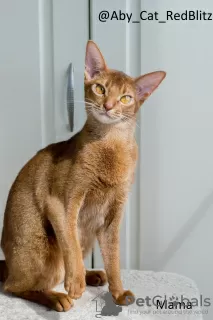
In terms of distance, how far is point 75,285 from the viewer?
992 mm

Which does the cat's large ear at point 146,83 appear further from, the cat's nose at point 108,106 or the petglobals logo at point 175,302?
the petglobals logo at point 175,302

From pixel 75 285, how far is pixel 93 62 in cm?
51

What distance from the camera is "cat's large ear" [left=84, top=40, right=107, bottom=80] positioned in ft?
3.45

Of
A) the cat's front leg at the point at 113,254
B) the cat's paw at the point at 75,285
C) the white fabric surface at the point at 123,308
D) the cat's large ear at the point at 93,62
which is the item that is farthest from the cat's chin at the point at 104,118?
the white fabric surface at the point at 123,308

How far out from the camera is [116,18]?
1.55 m

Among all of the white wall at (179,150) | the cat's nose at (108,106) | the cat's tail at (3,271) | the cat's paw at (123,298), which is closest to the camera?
the cat's nose at (108,106)

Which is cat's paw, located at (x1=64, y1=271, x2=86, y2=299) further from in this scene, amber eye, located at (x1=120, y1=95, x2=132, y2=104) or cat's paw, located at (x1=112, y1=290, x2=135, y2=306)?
amber eye, located at (x1=120, y1=95, x2=132, y2=104)

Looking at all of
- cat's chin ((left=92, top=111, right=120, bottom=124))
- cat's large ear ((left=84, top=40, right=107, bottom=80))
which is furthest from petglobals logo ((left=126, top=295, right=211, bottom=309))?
cat's large ear ((left=84, top=40, right=107, bottom=80))

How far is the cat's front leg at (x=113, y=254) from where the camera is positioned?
3.65ft

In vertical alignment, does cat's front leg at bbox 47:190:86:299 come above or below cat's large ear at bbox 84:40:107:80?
below

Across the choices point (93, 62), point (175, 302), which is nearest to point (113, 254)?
point (175, 302)

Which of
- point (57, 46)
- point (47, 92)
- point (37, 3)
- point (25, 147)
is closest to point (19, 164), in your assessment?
point (25, 147)

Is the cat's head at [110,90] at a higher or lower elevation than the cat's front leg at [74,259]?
higher

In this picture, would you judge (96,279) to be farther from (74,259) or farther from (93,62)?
(93,62)
